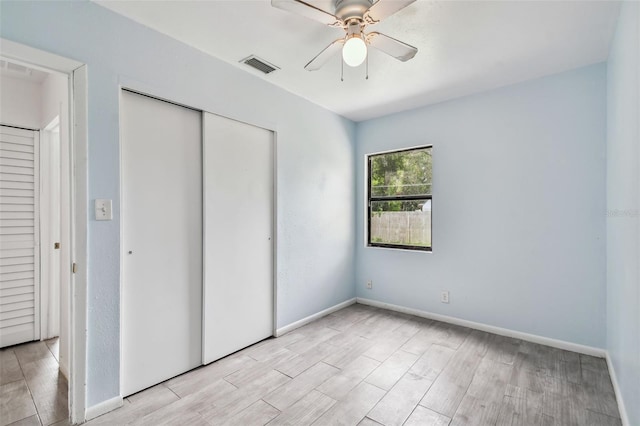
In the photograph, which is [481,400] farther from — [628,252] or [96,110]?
[96,110]

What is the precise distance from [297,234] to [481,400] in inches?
83.3

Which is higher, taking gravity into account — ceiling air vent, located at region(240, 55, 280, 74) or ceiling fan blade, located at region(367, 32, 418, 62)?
ceiling air vent, located at region(240, 55, 280, 74)

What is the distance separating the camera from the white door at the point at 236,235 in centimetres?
247

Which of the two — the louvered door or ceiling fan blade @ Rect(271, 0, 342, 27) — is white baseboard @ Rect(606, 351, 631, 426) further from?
the louvered door

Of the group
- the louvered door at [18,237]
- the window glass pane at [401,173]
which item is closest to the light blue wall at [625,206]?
the window glass pane at [401,173]

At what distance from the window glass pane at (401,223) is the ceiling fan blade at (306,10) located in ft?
7.99

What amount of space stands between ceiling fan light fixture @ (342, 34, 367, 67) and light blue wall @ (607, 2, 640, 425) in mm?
1281

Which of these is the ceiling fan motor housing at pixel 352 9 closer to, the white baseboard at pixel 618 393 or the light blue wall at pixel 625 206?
the light blue wall at pixel 625 206

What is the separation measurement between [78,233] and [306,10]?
1842 mm

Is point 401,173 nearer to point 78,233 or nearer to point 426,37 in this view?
point 426,37

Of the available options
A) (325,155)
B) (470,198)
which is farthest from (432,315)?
(325,155)

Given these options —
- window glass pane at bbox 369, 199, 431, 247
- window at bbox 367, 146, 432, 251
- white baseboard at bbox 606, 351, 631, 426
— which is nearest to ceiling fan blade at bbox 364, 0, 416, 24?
window at bbox 367, 146, 432, 251

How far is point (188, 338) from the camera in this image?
7.69ft

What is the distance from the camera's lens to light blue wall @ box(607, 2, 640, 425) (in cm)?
Answer: 143
